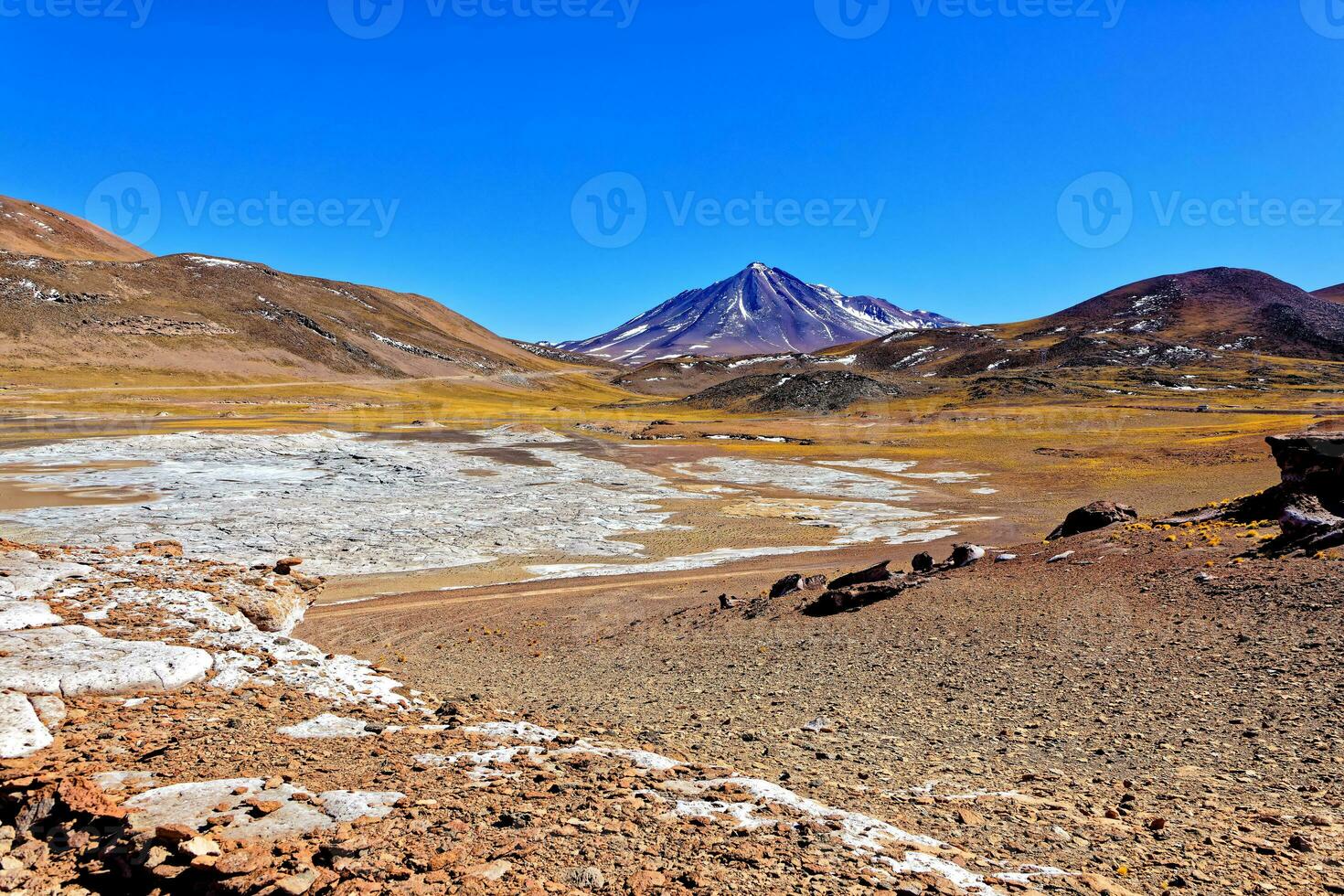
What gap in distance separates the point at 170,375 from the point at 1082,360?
165m

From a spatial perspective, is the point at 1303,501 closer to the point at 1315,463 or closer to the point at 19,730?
the point at 1315,463

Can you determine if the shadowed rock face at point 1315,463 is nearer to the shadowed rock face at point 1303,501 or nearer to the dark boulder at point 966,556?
the shadowed rock face at point 1303,501

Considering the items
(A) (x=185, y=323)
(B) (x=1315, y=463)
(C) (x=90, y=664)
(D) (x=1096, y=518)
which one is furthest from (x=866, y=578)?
(A) (x=185, y=323)

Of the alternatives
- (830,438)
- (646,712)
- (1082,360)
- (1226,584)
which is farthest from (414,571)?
(1082,360)

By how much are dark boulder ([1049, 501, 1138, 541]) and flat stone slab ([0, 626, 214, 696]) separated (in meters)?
Result: 16.6

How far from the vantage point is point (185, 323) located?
13725 centimetres

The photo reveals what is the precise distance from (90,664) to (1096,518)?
1853 centimetres

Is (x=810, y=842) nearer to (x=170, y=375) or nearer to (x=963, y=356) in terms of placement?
(x=170, y=375)

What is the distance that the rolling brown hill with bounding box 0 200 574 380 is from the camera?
389ft

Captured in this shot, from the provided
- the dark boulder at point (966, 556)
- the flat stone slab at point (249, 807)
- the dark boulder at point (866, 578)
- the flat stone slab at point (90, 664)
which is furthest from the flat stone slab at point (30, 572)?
the dark boulder at point (966, 556)

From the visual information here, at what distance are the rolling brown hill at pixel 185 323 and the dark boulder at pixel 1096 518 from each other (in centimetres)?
13821

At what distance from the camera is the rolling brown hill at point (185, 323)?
389ft

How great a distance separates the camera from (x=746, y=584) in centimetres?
1720

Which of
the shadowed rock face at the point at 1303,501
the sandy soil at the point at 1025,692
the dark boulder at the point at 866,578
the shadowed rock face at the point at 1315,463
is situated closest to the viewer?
the sandy soil at the point at 1025,692
